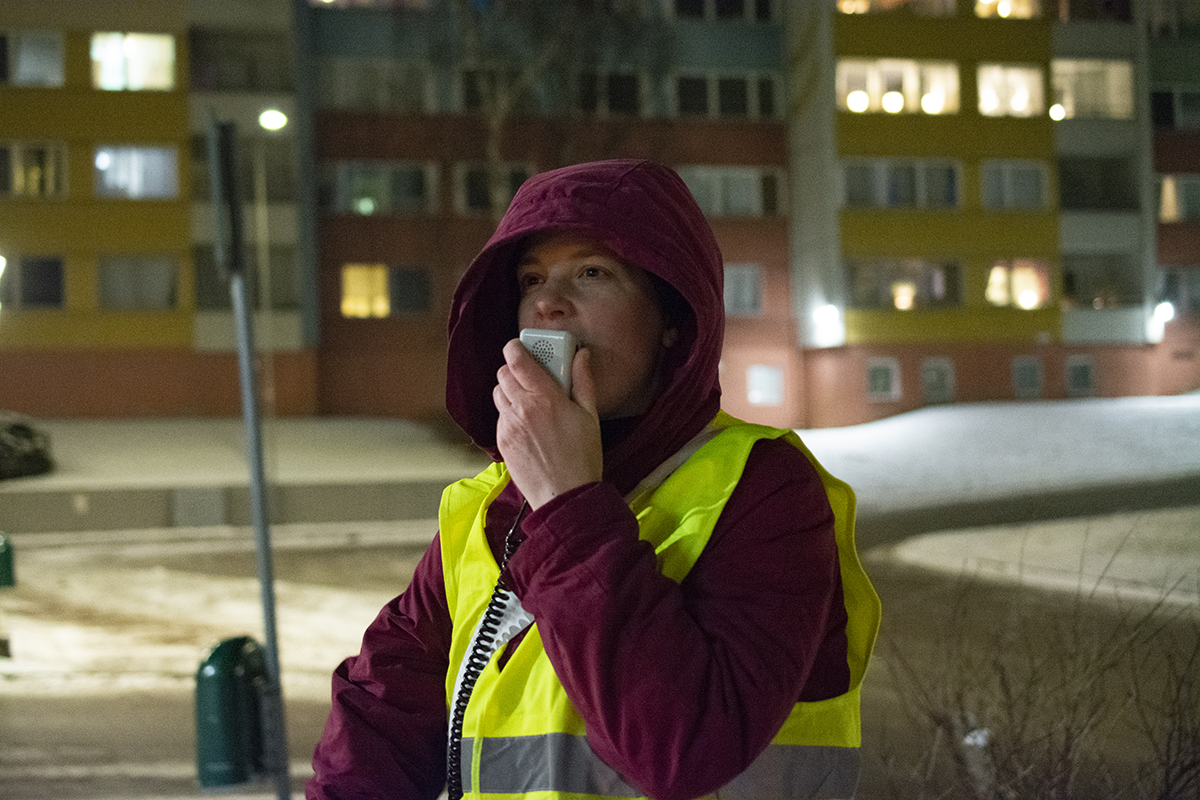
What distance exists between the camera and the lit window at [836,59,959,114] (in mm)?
24781

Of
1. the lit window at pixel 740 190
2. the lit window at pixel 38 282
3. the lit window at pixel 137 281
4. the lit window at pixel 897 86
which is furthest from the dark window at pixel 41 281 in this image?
the lit window at pixel 897 86

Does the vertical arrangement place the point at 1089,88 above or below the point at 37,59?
below

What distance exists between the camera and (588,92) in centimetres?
2392

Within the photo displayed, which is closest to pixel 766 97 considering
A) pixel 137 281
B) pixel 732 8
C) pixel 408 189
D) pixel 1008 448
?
pixel 732 8

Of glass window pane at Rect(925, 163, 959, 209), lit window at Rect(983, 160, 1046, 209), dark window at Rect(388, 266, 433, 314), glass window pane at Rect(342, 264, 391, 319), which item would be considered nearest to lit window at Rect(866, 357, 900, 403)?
glass window pane at Rect(925, 163, 959, 209)

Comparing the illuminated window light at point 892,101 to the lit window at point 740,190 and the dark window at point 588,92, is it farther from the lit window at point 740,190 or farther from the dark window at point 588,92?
the dark window at point 588,92

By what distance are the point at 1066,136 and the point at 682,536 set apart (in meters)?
27.9

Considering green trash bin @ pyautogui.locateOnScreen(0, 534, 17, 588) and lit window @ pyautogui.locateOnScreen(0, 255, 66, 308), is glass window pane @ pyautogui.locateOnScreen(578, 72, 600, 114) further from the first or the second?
green trash bin @ pyautogui.locateOnScreen(0, 534, 17, 588)

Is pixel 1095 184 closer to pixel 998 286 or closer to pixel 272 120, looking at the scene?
pixel 998 286

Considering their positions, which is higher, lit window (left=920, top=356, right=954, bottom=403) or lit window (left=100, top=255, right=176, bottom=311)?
lit window (left=100, top=255, right=176, bottom=311)

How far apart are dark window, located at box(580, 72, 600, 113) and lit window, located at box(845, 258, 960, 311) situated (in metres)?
6.77

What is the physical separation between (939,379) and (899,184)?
15.2 feet

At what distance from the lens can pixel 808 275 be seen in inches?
991

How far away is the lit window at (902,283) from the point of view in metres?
24.5
